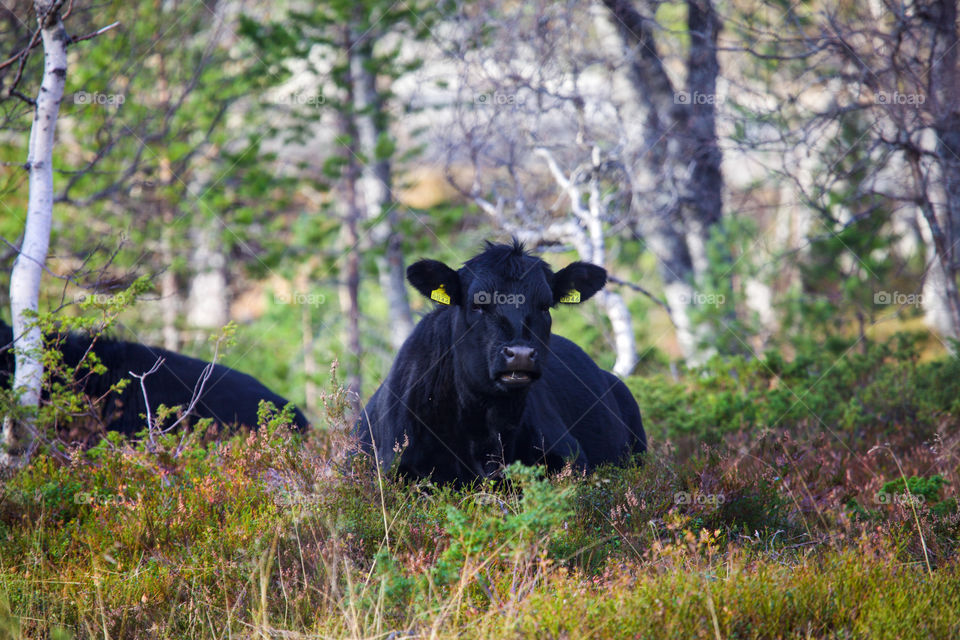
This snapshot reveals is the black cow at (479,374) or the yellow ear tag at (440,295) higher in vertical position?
the yellow ear tag at (440,295)

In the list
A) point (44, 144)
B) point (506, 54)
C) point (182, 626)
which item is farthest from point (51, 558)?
point (506, 54)

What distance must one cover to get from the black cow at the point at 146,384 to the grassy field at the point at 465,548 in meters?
1.97

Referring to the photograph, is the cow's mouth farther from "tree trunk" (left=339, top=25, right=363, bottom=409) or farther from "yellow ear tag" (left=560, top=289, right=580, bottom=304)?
"tree trunk" (left=339, top=25, right=363, bottom=409)

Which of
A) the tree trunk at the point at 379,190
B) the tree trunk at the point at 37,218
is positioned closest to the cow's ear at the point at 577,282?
the tree trunk at the point at 37,218

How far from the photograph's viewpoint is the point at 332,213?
18.3 metres

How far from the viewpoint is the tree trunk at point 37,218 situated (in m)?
6.26

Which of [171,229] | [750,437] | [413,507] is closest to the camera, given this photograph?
[413,507]

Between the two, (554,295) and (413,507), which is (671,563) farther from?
(554,295)

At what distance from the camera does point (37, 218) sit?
6.37 meters

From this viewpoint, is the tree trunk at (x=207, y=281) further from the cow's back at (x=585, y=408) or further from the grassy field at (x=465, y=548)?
the grassy field at (x=465, y=548)

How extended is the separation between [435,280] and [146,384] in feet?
11.6

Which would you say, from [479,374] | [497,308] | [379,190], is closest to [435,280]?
[497,308]

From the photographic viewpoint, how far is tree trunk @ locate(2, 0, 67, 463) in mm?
6258

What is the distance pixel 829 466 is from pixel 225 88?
14886 millimetres
